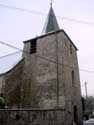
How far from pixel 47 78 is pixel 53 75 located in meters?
0.68

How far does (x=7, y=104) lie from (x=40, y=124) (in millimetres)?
5926

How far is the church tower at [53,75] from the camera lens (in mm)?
12904

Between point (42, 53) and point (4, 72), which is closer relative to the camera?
point (42, 53)

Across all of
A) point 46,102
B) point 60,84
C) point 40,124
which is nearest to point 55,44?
point 60,84

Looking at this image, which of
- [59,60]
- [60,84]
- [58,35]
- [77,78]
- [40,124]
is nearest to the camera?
[40,124]

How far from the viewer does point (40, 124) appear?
1004cm

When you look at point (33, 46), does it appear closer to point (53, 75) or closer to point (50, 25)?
point (50, 25)

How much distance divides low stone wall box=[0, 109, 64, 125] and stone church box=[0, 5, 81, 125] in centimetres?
153

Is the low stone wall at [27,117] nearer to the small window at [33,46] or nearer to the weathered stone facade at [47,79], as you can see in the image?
the weathered stone facade at [47,79]

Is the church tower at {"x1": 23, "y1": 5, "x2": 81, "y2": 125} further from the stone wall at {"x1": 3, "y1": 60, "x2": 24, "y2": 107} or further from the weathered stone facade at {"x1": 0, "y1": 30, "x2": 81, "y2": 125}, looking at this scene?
the stone wall at {"x1": 3, "y1": 60, "x2": 24, "y2": 107}

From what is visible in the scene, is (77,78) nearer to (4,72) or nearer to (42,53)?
(42,53)

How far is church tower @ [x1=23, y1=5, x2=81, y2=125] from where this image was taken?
12904 mm

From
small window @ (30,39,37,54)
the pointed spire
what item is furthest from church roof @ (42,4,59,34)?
small window @ (30,39,37,54)

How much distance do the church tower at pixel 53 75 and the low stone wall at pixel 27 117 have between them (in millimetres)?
1013
